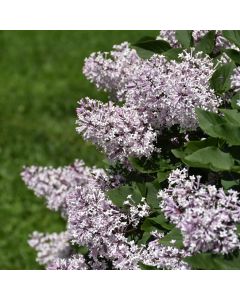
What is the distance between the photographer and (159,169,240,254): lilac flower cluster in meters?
2.06

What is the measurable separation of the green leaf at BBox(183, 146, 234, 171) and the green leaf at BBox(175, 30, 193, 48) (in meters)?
0.87

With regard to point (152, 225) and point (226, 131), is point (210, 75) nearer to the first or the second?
point (226, 131)

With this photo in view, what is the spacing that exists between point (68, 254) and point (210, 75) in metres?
1.81

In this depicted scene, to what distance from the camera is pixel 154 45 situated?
302 cm

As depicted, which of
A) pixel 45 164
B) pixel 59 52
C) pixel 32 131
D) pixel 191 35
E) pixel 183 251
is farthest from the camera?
pixel 59 52

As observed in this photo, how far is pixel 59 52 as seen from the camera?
9.74m

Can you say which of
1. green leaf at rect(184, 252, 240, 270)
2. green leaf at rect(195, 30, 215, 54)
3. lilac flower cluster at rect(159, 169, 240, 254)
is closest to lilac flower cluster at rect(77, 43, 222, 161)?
green leaf at rect(195, 30, 215, 54)

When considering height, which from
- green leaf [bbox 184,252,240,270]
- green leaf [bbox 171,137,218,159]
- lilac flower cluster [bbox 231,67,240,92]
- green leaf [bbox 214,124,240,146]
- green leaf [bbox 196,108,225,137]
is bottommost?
green leaf [bbox 184,252,240,270]

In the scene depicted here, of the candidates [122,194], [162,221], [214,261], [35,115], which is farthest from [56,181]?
[35,115]

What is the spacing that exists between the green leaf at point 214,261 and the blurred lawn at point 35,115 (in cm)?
267

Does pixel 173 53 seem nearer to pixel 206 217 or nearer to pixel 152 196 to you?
pixel 152 196

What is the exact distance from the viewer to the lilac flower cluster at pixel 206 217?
81.0 inches

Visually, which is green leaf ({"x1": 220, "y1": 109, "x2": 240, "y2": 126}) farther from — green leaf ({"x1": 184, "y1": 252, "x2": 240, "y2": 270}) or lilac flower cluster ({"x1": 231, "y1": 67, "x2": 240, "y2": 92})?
green leaf ({"x1": 184, "y1": 252, "x2": 240, "y2": 270})

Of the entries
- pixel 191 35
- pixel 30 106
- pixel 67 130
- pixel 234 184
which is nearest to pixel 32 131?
pixel 67 130
